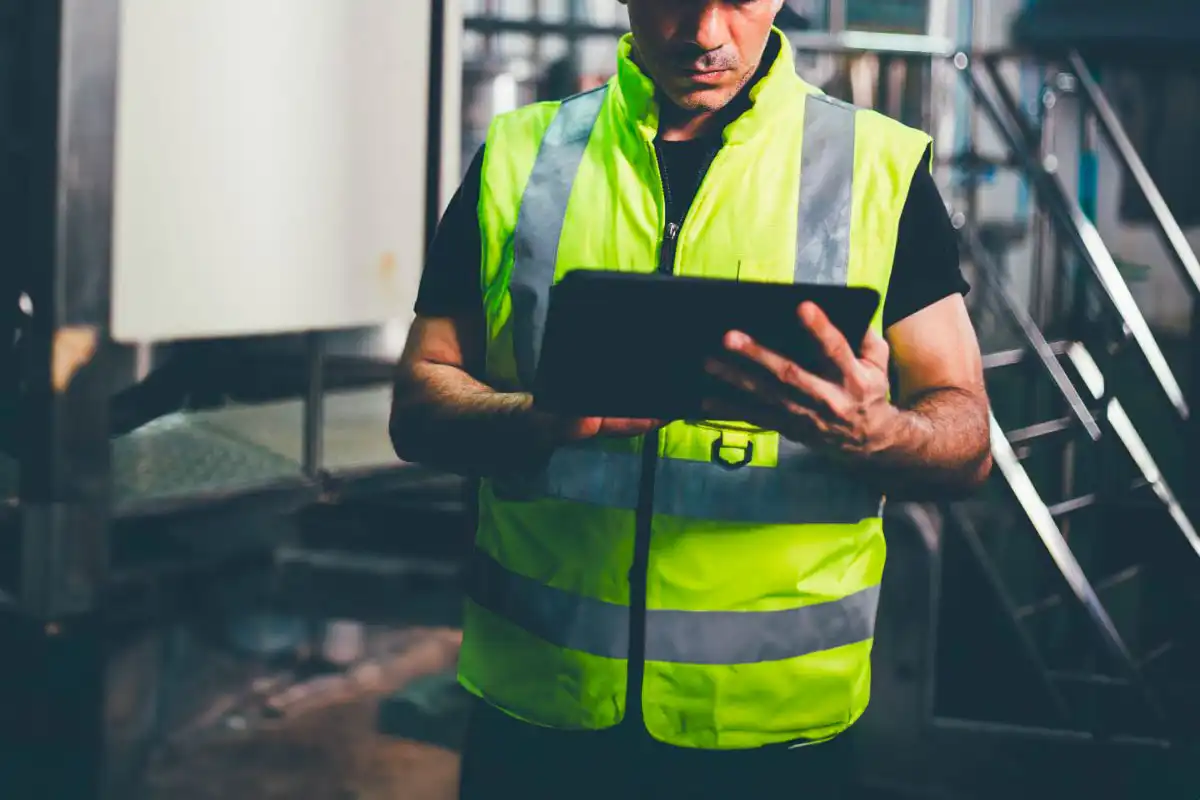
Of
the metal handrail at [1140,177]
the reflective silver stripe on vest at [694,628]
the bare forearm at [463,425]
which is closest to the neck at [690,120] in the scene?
the bare forearm at [463,425]

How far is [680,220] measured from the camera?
1965 mm

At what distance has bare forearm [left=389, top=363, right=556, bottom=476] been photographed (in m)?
1.87

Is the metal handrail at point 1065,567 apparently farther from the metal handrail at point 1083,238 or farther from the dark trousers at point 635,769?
the dark trousers at point 635,769

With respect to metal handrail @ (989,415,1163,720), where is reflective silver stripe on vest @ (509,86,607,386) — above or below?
above

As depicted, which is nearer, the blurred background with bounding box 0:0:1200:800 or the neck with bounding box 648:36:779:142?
the neck with bounding box 648:36:779:142

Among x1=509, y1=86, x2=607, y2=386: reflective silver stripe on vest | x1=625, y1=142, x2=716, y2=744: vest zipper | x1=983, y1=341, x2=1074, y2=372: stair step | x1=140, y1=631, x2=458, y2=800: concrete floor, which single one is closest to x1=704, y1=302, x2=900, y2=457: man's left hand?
x1=625, y1=142, x2=716, y2=744: vest zipper

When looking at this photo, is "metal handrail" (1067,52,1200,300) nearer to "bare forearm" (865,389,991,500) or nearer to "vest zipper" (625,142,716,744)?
"bare forearm" (865,389,991,500)

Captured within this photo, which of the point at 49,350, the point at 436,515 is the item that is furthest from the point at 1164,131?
the point at 49,350

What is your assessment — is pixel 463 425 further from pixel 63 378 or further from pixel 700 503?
pixel 63 378

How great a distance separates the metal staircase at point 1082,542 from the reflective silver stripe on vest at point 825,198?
2814 mm

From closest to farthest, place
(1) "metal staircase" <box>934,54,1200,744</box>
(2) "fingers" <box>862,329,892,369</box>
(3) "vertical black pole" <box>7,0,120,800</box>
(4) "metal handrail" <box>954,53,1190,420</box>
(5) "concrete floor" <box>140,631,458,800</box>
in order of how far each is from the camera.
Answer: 1. (2) "fingers" <box>862,329,892,369</box>
2. (3) "vertical black pole" <box>7,0,120,800</box>
3. (1) "metal staircase" <box>934,54,1200,744</box>
4. (5) "concrete floor" <box>140,631,458,800</box>
5. (4) "metal handrail" <box>954,53,1190,420</box>

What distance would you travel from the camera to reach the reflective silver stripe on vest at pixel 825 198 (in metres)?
1.93

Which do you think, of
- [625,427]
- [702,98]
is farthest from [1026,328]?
[625,427]

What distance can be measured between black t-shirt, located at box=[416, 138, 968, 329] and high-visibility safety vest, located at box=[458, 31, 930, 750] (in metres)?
0.03
